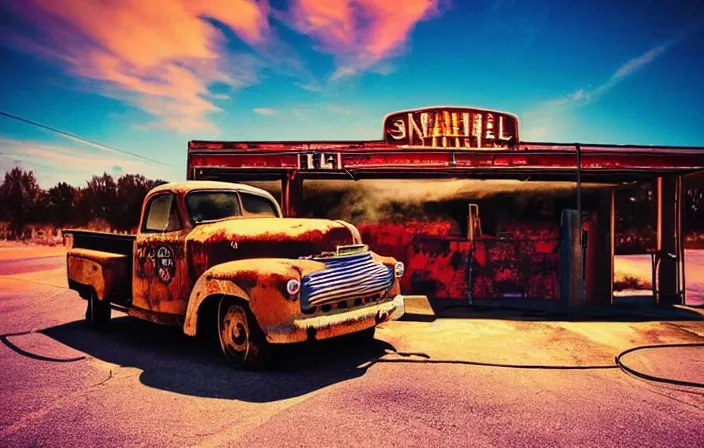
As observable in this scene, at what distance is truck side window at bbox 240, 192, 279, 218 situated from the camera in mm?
5512

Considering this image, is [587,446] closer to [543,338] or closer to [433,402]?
[433,402]

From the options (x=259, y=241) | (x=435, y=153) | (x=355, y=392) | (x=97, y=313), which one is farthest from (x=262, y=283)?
(x=435, y=153)

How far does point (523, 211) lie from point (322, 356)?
264 inches

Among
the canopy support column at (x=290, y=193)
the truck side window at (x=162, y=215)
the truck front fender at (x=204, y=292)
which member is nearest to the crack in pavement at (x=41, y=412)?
the truck front fender at (x=204, y=292)

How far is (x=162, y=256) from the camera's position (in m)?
5.02

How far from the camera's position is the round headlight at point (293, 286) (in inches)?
154

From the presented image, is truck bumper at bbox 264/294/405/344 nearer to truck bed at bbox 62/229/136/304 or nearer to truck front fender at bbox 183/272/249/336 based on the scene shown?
truck front fender at bbox 183/272/249/336

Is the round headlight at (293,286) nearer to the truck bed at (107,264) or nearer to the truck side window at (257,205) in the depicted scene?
the truck side window at (257,205)

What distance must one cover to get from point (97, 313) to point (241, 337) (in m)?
2.97

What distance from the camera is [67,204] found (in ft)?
114

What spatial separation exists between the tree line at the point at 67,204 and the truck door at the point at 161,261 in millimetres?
28968

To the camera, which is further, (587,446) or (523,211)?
(523,211)

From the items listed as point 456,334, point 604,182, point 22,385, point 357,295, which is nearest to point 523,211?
point 604,182

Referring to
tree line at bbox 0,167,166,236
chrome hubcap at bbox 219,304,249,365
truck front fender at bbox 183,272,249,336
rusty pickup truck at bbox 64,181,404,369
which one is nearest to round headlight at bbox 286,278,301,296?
rusty pickup truck at bbox 64,181,404,369
